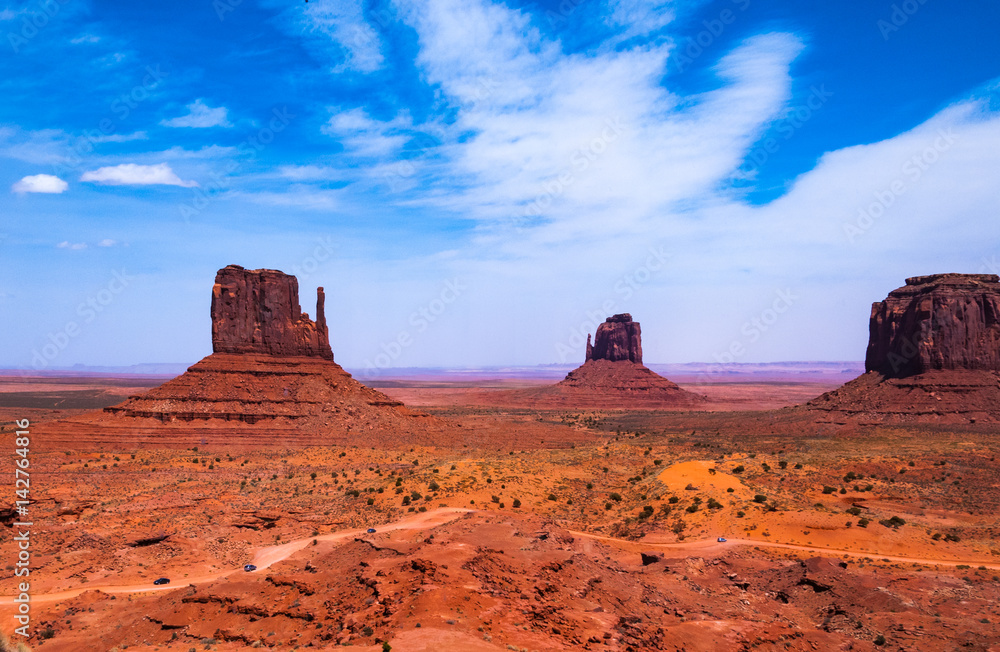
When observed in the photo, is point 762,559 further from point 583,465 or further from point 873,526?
point 583,465

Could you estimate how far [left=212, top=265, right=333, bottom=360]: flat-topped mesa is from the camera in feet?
212

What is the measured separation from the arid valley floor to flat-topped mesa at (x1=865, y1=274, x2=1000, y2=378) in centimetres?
3602

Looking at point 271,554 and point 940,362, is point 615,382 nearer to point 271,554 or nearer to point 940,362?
point 940,362

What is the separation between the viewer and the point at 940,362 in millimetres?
75375

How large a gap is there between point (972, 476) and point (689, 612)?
3034 cm

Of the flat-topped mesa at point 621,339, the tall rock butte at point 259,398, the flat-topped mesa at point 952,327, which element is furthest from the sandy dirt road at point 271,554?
the flat-topped mesa at point 621,339

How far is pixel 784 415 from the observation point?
279 ft

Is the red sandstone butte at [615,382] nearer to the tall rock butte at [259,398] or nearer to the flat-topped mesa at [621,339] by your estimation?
the flat-topped mesa at [621,339]

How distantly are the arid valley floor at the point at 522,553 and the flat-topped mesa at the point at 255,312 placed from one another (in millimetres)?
19929

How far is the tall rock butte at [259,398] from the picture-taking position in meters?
56.2

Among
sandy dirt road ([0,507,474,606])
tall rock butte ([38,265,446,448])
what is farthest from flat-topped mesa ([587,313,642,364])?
sandy dirt road ([0,507,474,606])

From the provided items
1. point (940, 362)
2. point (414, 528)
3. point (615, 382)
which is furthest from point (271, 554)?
point (615, 382)

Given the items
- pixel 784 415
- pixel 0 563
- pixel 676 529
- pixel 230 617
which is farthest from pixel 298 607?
pixel 784 415

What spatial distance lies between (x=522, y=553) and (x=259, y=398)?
162ft
